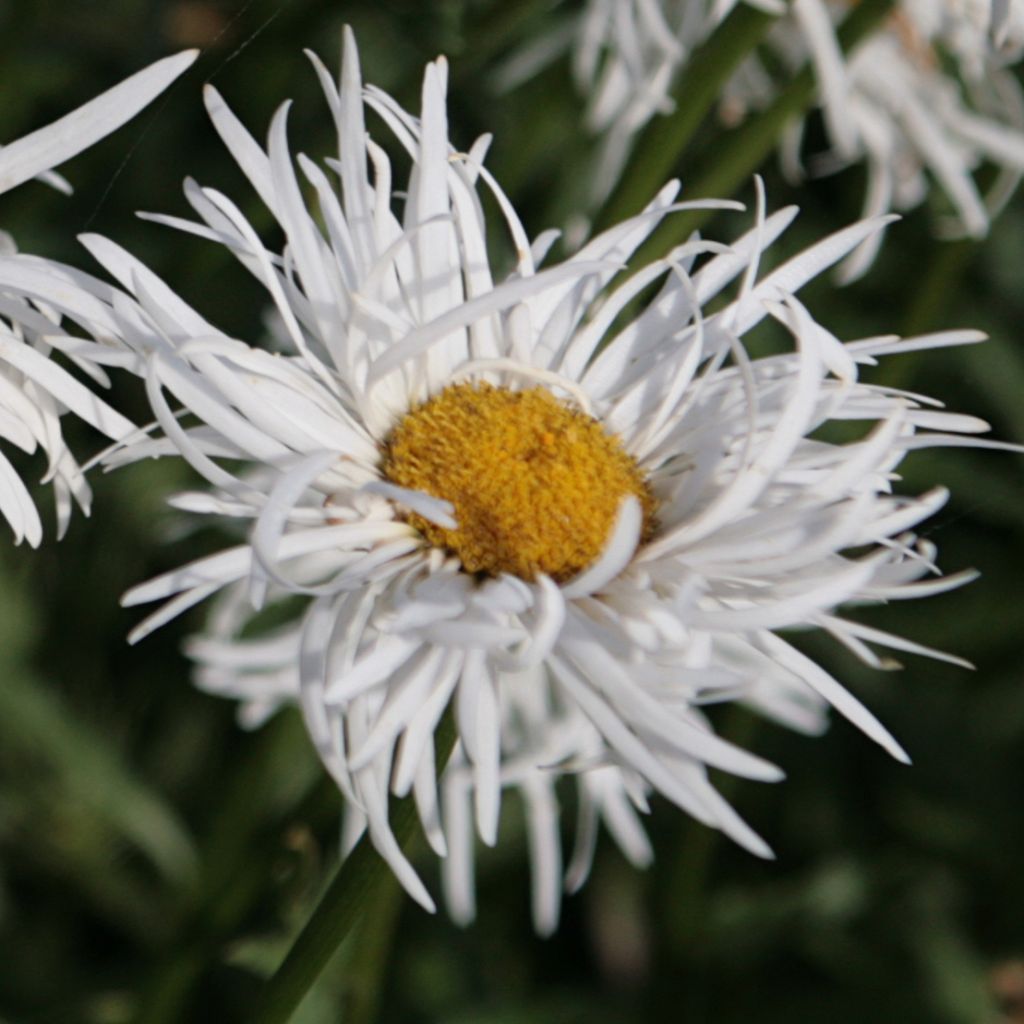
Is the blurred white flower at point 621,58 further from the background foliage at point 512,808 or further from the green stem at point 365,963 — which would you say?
the green stem at point 365,963

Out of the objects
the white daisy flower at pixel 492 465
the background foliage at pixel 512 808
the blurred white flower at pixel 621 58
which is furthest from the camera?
the background foliage at pixel 512 808

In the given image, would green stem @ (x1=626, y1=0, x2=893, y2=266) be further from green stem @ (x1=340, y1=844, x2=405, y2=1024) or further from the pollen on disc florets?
green stem @ (x1=340, y1=844, x2=405, y2=1024)

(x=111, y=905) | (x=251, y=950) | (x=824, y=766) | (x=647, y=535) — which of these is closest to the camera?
(x=647, y=535)

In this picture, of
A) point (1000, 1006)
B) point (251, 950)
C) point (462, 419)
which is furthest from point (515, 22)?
point (1000, 1006)

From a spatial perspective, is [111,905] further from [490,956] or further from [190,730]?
[490,956]

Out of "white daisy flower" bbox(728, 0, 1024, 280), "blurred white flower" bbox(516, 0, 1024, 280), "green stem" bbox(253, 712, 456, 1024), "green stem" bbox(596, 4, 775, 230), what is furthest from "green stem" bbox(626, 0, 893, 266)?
"green stem" bbox(253, 712, 456, 1024)

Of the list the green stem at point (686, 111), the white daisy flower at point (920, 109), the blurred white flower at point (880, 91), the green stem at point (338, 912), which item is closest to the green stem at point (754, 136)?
the green stem at point (686, 111)

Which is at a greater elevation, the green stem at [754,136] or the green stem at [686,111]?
the green stem at [686,111]
